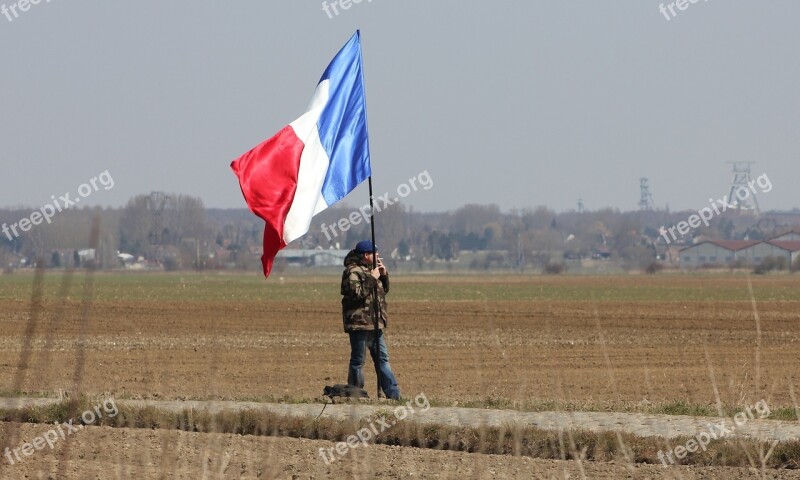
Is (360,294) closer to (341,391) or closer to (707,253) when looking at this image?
(341,391)

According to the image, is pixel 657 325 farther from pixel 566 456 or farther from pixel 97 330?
pixel 566 456

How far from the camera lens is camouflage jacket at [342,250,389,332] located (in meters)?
12.5

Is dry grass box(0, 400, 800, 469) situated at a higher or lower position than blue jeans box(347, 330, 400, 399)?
lower

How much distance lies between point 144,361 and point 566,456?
1126 centimetres

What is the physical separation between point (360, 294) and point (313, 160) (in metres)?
1.39

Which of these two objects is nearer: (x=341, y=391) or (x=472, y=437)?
(x=472, y=437)

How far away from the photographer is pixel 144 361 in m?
19.7

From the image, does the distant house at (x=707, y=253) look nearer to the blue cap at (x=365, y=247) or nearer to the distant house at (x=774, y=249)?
the distant house at (x=774, y=249)

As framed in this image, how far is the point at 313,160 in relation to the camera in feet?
39.9

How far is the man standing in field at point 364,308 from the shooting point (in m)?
12.5

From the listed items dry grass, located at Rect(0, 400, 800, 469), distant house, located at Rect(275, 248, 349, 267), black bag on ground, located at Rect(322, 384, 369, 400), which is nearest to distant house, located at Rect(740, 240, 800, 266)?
distant house, located at Rect(275, 248, 349, 267)

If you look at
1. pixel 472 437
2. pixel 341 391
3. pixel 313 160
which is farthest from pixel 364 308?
pixel 472 437

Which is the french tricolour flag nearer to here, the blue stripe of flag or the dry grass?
the blue stripe of flag

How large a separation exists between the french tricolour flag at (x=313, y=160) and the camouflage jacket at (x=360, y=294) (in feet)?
2.39
